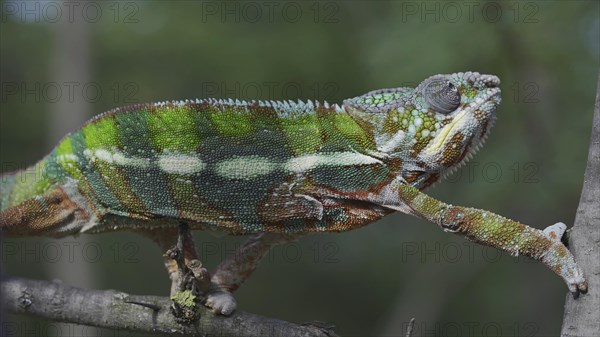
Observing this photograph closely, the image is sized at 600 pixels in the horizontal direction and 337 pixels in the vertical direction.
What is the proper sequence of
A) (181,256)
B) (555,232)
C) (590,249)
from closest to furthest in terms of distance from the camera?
1. (590,249)
2. (555,232)
3. (181,256)

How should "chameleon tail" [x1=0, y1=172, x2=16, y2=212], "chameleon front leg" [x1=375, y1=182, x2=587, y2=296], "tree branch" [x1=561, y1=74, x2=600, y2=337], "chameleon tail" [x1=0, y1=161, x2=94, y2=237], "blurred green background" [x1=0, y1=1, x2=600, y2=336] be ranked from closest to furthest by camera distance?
"tree branch" [x1=561, y1=74, x2=600, y2=337], "chameleon front leg" [x1=375, y1=182, x2=587, y2=296], "chameleon tail" [x1=0, y1=161, x2=94, y2=237], "chameleon tail" [x1=0, y1=172, x2=16, y2=212], "blurred green background" [x1=0, y1=1, x2=600, y2=336]

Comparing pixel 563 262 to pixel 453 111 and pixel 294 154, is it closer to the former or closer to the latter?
pixel 453 111

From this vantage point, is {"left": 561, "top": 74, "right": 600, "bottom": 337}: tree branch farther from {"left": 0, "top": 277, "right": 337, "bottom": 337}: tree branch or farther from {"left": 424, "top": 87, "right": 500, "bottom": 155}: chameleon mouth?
{"left": 0, "top": 277, "right": 337, "bottom": 337}: tree branch

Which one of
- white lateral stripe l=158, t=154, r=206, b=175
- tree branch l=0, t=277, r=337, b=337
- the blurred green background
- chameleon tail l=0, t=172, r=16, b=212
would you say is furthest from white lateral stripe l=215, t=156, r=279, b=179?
the blurred green background

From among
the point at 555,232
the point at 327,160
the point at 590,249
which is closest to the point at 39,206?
the point at 327,160

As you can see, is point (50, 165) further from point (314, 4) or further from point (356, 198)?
point (314, 4)

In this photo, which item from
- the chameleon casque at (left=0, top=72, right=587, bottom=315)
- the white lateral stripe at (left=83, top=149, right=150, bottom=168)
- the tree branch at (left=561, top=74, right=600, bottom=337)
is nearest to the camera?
the tree branch at (left=561, top=74, right=600, bottom=337)
